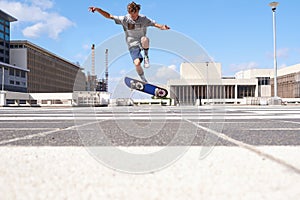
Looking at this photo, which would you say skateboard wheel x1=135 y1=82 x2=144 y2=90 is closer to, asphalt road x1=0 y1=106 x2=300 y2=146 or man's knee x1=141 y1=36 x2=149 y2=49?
man's knee x1=141 y1=36 x2=149 y2=49

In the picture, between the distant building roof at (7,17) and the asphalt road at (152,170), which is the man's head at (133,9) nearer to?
the asphalt road at (152,170)

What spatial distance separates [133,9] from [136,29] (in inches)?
9.6

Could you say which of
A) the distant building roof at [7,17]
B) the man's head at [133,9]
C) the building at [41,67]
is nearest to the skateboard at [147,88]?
the man's head at [133,9]

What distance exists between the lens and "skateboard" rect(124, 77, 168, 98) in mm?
3486

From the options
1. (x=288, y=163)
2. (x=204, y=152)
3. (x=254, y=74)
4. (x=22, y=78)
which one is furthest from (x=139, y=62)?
(x=254, y=74)

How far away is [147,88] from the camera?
11.6ft

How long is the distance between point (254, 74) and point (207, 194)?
89235 mm

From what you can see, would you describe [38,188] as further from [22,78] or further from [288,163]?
[22,78]

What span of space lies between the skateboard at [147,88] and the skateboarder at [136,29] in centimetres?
8

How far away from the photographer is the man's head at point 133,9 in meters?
3.54

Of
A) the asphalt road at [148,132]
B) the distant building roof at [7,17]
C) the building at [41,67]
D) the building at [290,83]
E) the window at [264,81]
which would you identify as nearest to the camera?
→ the asphalt road at [148,132]

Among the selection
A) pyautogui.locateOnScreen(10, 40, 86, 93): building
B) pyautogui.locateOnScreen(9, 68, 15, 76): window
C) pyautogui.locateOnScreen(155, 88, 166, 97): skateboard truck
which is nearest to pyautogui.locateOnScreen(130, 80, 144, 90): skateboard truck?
pyautogui.locateOnScreen(155, 88, 166, 97): skateboard truck

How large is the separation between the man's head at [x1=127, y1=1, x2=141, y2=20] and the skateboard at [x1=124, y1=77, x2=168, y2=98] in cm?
77

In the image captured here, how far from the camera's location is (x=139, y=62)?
350 cm
